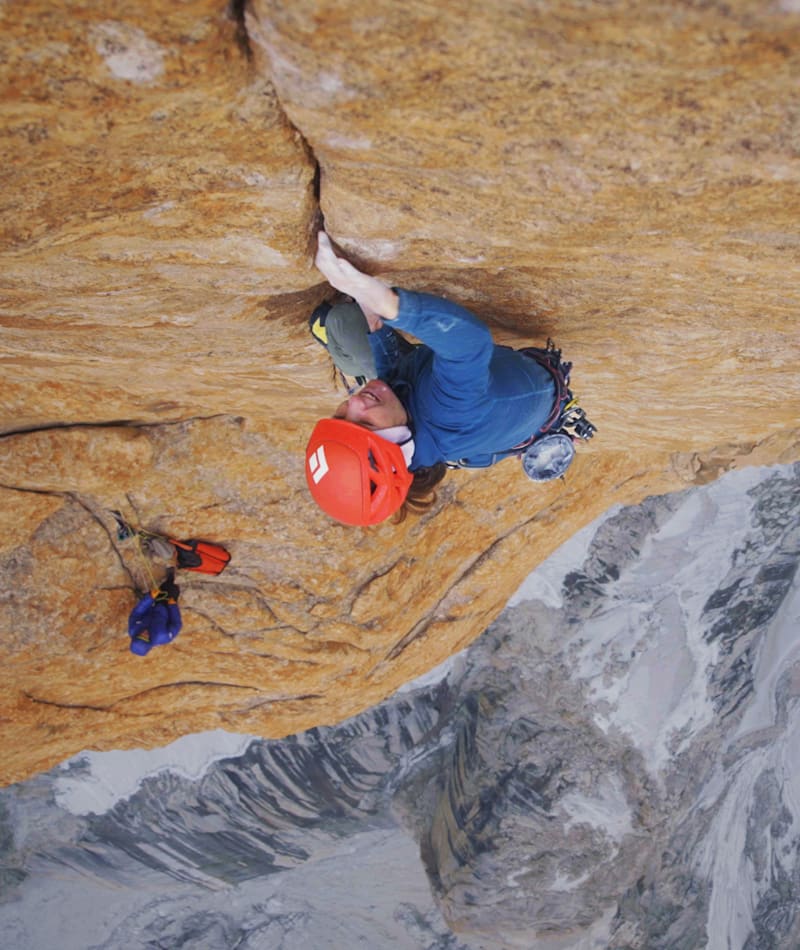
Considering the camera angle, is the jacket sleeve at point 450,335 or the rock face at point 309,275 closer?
the rock face at point 309,275

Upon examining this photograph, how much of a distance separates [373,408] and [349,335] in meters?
0.40

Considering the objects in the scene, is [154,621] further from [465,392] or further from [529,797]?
[529,797]

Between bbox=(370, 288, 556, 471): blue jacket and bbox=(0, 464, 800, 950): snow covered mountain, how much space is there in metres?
4.26

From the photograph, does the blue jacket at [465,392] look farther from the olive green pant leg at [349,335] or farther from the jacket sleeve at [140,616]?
the jacket sleeve at [140,616]

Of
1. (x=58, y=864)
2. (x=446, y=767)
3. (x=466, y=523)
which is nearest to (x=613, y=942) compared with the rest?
(x=446, y=767)

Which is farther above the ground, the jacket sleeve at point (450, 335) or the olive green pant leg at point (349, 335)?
the jacket sleeve at point (450, 335)

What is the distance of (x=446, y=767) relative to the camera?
823 cm

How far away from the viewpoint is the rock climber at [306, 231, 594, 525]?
90.3 inches

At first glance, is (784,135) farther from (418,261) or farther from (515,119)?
(418,261)

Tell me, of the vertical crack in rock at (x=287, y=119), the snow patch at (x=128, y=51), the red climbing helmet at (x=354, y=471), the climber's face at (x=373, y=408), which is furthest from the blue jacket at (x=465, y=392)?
the snow patch at (x=128, y=51)

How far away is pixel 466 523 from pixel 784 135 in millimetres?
3889

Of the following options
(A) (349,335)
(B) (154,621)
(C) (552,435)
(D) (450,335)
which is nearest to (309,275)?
(A) (349,335)

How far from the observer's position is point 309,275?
2619mm

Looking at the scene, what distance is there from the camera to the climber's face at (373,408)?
104 inches
